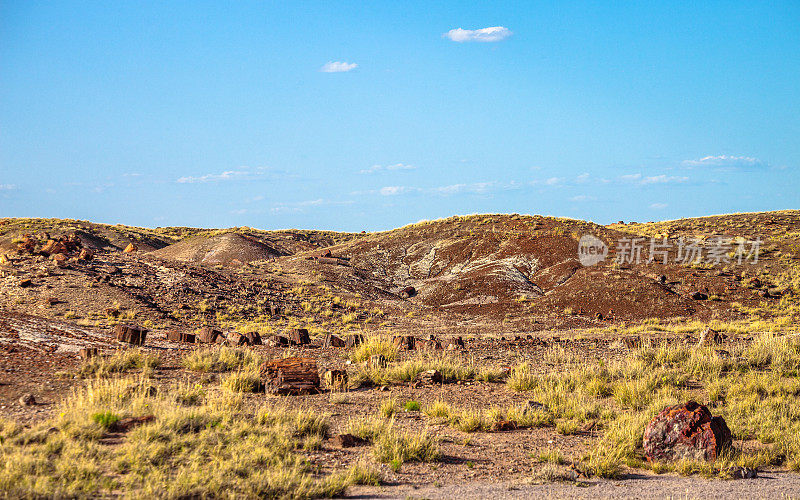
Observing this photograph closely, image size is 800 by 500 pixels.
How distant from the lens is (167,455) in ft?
25.8

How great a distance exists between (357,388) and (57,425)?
6.15m

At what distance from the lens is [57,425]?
326 inches

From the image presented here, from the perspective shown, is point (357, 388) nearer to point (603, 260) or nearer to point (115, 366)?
point (115, 366)

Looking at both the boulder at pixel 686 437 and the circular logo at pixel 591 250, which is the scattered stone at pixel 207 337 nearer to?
the boulder at pixel 686 437

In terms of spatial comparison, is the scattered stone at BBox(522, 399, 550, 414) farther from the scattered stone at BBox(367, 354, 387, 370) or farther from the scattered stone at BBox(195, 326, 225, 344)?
the scattered stone at BBox(195, 326, 225, 344)

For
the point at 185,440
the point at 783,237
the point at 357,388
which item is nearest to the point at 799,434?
the point at 357,388

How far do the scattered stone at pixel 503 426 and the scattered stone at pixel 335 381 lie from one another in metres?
3.64

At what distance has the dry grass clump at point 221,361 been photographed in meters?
13.8

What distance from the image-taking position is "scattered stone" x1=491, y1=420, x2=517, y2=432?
10.4m

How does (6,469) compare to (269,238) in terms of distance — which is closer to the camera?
(6,469)

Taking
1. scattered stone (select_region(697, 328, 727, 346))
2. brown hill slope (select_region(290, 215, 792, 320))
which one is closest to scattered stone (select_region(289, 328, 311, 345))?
scattered stone (select_region(697, 328, 727, 346))

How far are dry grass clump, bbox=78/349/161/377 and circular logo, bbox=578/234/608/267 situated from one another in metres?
30.4

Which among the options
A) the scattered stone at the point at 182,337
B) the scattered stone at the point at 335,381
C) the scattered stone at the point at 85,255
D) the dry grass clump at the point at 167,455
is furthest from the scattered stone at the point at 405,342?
the scattered stone at the point at 85,255

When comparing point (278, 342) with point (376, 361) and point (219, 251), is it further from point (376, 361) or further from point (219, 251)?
point (219, 251)
